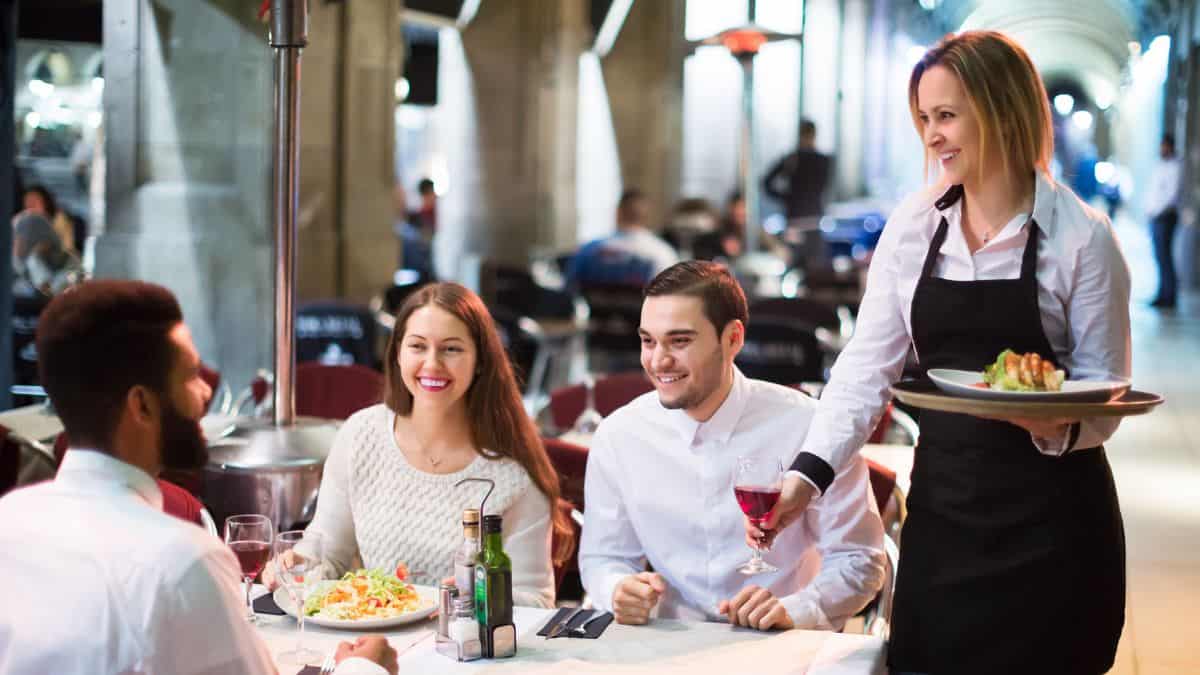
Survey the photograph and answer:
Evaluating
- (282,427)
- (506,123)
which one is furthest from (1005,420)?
(506,123)

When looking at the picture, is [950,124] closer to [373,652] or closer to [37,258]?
[373,652]

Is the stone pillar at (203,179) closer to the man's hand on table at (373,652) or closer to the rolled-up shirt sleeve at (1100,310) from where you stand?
the man's hand on table at (373,652)

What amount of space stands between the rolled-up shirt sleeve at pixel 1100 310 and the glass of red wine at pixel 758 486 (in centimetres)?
48

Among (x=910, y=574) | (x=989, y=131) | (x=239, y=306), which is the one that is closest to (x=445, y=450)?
(x=910, y=574)

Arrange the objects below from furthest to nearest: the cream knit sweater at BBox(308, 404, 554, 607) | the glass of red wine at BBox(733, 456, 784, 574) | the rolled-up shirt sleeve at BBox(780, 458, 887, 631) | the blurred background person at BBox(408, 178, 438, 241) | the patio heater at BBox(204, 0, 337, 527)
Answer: the blurred background person at BBox(408, 178, 438, 241), the patio heater at BBox(204, 0, 337, 527), the cream knit sweater at BBox(308, 404, 554, 607), the rolled-up shirt sleeve at BBox(780, 458, 887, 631), the glass of red wine at BBox(733, 456, 784, 574)

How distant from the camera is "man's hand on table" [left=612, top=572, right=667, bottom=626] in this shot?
7.86 ft

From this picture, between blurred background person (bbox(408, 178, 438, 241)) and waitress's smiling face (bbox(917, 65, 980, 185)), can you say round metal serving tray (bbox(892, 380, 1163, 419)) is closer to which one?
waitress's smiling face (bbox(917, 65, 980, 185))

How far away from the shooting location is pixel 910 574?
2.23 m

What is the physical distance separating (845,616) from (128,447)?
62.8 inches

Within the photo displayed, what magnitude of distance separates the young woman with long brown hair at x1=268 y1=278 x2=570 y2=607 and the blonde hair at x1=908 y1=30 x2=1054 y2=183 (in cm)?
124

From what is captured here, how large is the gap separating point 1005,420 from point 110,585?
1.28m

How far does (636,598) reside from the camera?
240cm

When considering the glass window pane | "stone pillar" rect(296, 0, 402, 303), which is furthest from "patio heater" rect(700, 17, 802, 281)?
"stone pillar" rect(296, 0, 402, 303)

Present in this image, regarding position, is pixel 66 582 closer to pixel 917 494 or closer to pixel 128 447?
pixel 128 447
